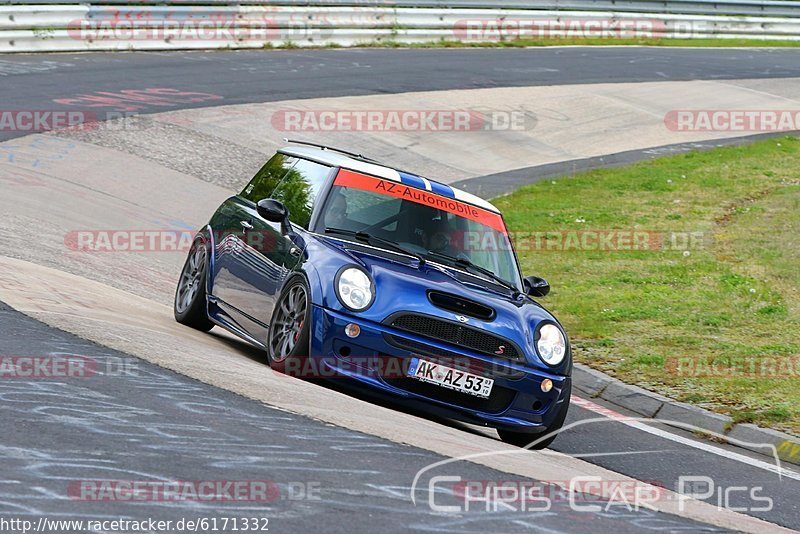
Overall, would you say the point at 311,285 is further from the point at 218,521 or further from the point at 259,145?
the point at 259,145

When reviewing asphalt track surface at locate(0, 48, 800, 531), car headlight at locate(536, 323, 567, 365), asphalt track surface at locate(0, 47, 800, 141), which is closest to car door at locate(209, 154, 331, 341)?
asphalt track surface at locate(0, 48, 800, 531)

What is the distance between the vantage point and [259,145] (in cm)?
2041

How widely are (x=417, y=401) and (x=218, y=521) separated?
3.11 meters

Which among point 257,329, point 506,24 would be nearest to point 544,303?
point 257,329

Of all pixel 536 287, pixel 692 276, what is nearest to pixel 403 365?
pixel 536 287

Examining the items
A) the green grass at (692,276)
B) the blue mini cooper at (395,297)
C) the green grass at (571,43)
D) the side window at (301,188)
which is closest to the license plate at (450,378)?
the blue mini cooper at (395,297)

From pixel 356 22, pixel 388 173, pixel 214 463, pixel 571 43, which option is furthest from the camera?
pixel 571 43

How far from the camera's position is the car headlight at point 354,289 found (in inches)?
311

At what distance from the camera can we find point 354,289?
797 centimetres

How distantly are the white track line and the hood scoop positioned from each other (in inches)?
74.9

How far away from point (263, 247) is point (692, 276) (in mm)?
6469

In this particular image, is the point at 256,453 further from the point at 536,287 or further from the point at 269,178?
the point at 269,178

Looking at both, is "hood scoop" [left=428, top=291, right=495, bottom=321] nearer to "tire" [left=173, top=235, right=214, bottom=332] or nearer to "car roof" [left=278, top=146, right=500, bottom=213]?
"car roof" [left=278, top=146, right=500, bottom=213]

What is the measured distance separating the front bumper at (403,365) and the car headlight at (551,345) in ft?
0.75
